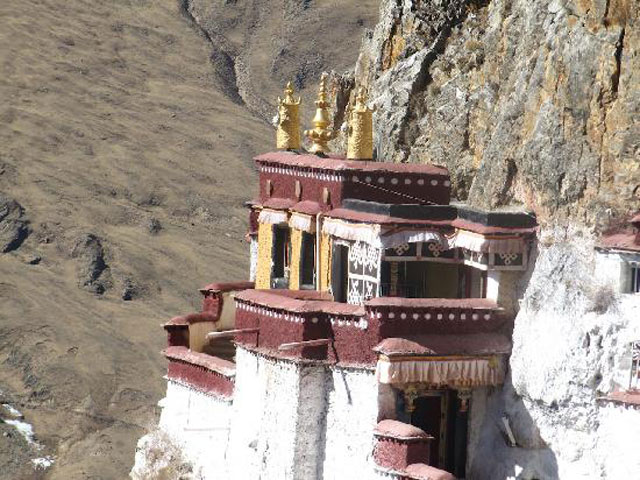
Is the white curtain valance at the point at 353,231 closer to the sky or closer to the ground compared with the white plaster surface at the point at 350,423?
closer to the sky

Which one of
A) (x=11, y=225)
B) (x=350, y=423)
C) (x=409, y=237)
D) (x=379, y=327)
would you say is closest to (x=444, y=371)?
(x=379, y=327)

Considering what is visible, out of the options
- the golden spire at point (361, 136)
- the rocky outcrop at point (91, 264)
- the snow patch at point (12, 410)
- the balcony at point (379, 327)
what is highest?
the golden spire at point (361, 136)

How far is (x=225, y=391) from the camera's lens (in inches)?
1081

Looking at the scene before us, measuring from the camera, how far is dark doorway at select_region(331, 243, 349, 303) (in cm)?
2673

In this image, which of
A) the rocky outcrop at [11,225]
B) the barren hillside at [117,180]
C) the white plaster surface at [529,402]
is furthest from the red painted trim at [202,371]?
the rocky outcrop at [11,225]

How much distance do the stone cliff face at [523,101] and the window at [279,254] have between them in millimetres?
2732

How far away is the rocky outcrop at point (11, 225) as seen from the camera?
3103 inches

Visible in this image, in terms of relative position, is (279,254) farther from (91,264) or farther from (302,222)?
(91,264)

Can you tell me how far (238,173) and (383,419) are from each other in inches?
2750

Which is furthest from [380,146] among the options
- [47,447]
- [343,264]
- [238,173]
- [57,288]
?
[238,173]

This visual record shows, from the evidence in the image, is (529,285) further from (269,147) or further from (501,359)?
(269,147)

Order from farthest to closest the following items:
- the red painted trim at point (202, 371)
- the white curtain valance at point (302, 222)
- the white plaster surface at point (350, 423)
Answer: the red painted trim at point (202, 371) < the white curtain valance at point (302, 222) < the white plaster surface at point (350, 423)

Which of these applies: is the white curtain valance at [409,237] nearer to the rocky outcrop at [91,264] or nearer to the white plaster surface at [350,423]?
the white plaster surface at [350,423]

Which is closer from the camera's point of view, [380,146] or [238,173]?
[380,146]
